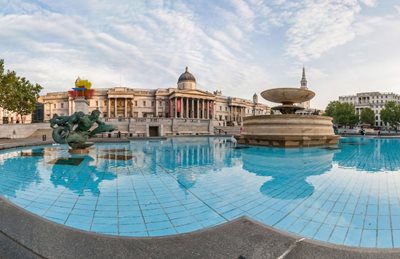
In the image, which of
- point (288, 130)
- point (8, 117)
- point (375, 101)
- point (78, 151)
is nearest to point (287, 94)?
point (288, 130)

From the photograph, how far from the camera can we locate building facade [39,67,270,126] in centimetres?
6556

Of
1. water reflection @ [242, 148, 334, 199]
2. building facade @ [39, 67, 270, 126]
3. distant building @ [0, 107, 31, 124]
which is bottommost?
water reflection @ [242, 148, 334, 199]

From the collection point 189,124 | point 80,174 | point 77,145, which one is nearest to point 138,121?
point 189,124

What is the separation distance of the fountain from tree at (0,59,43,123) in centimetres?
3032

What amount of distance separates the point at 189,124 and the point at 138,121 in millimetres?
9985

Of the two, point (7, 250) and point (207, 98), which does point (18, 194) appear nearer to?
point (7, 250)

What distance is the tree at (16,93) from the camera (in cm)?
3008

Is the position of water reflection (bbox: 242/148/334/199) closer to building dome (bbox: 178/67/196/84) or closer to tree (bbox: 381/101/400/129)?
building dome (bbox: 178/67/196/84)

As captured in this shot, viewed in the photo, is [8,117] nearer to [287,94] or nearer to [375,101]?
[287,94]

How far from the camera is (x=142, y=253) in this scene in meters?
2.80

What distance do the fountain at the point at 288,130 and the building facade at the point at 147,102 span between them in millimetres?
41278

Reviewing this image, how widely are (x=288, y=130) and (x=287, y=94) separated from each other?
4.93 meters

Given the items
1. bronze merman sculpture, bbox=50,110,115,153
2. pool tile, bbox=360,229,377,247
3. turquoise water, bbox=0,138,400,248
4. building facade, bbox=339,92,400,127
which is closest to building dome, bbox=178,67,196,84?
bronze merman sculpture, bbox=50,110,115,153

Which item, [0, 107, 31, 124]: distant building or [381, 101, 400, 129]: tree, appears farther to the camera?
[381, 101, 400, 129]: tree
